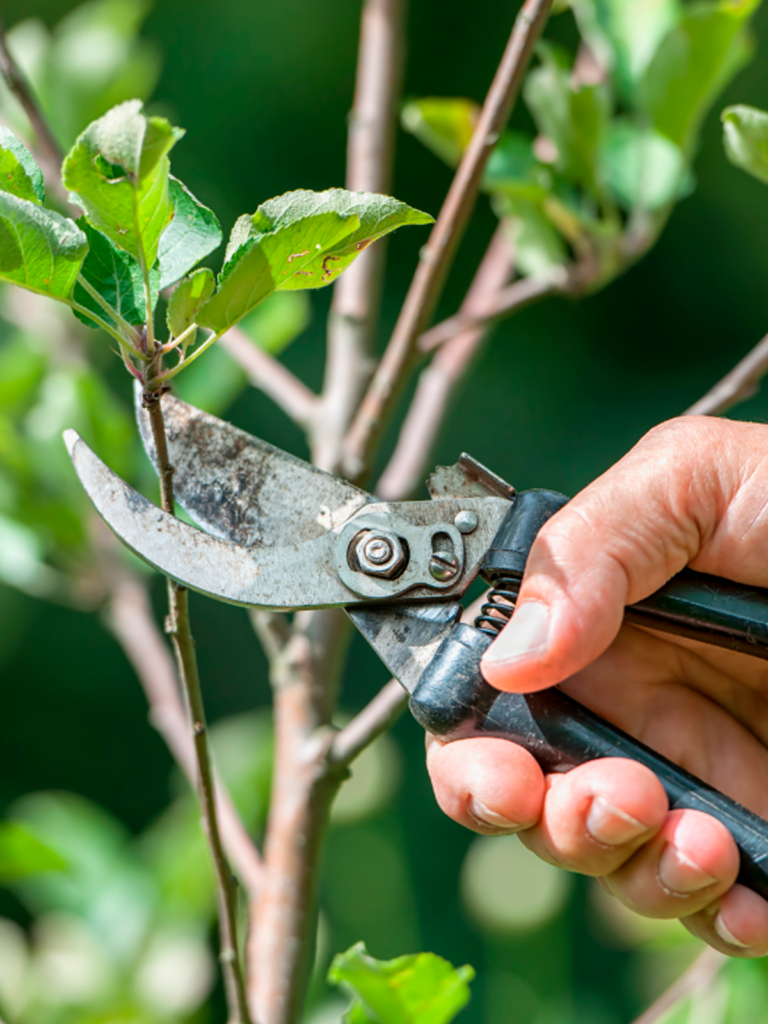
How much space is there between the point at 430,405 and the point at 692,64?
384 millimetres

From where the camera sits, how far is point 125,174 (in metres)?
0.37

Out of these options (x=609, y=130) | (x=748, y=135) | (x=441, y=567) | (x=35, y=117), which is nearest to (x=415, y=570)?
(x=441, y=567)

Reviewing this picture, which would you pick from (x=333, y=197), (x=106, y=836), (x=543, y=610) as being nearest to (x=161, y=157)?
(x=333, y=197)

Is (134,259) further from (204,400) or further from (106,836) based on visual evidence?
(106,836)

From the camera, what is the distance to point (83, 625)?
2.19 metres

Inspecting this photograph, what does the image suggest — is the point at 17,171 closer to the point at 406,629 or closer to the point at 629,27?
the point at 406,629

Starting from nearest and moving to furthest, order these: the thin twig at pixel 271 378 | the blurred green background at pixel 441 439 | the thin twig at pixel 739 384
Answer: the thin twig at pixel 739 384 → the thin twig at pixel 271 378 → the blurred green background at pixel 441 439

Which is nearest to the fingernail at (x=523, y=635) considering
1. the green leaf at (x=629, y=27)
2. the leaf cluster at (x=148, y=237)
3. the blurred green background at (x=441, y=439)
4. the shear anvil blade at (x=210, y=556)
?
the shear anvil blade at (x=210, y=556)

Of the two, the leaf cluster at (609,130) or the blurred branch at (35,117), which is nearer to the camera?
the blurred branch at (35,117)

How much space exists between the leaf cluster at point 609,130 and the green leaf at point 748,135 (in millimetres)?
197

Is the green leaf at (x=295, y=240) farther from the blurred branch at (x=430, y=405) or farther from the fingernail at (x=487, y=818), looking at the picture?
the blurred branch at (x=430, y=405)

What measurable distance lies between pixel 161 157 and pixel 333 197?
8 centimetres

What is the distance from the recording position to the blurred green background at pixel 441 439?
1479 millimetres

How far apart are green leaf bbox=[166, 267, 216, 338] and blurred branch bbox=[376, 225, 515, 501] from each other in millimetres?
449
